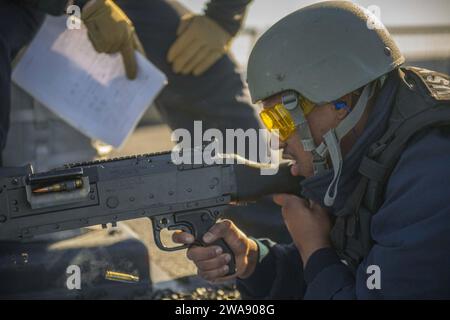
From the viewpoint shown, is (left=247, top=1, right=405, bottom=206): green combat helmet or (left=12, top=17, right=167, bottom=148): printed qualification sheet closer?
(left=247, top=1, right=405, bottom=206): green combat helmet

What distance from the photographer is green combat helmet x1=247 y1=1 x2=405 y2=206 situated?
80.4 inches

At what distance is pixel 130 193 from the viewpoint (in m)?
2.31

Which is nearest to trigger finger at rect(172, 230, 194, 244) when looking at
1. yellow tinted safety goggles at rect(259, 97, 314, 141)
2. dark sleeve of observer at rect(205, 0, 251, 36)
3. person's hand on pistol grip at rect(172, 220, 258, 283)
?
person's hand on pistol grip at rect(172, 220, 258, 283)

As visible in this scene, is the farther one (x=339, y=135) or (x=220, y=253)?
(x=220, y=253)

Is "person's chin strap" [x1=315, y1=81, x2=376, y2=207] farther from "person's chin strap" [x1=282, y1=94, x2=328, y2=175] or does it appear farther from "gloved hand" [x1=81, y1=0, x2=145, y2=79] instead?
"gloved hand" [x1=81, y1=0, x2=145, y2=79]

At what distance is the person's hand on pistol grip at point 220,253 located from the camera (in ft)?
7.96

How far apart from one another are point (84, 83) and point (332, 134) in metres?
1.76

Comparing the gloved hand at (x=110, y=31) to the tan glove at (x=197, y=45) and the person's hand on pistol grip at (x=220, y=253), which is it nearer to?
the tan glove at (x=197, y=45)

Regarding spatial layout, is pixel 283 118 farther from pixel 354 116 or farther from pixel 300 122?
pixel 354 116

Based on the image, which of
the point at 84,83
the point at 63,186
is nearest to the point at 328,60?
the point at 63,186

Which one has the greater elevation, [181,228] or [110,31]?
[110,31]

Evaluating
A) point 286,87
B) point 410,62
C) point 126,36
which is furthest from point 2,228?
point 410,62

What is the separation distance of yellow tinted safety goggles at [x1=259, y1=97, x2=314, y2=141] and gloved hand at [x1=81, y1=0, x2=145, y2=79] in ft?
4.50

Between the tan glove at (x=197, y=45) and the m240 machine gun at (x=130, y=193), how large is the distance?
1395mm
